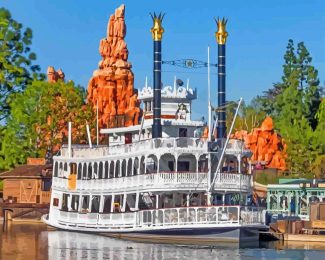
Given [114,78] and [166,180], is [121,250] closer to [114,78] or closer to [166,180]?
[166,180]

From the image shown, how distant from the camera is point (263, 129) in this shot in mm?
90938

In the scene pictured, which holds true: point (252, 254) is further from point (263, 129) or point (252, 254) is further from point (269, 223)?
point (263, 129)

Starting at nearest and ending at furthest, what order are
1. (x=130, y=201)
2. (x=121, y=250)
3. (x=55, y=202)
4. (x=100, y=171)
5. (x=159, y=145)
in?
(x=121, y=250) → (x=159, y=145) → (x=130, y=201) → (x=100, y=171) → (x=55, y=202)

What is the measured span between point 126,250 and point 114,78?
7831cm

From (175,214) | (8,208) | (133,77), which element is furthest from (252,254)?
(133,77)

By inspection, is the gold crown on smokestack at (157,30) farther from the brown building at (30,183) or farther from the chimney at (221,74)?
the brown building at (30,183)

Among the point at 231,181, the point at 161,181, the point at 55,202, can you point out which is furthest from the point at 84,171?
the point at 231,181

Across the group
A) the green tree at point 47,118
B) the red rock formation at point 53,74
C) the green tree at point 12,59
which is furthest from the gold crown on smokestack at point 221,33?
the red rock formation at point 53,74

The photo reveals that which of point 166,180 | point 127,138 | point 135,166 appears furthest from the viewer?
point 127,138

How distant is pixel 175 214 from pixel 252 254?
6.66 meters

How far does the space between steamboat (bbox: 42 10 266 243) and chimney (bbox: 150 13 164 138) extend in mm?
62

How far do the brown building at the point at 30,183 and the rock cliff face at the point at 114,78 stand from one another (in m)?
35.7

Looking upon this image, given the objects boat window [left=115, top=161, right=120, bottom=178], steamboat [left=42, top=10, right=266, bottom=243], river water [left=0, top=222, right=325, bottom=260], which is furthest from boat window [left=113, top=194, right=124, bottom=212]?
river water [left=0, top=222, right=325, bottom=260]

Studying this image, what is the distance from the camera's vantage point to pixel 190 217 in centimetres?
4266
